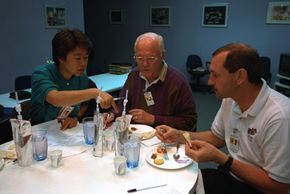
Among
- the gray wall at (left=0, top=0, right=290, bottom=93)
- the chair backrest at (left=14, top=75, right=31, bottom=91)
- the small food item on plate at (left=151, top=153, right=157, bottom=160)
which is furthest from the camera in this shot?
the gray wall at (left=0, top=0, right=290, bottom=93)

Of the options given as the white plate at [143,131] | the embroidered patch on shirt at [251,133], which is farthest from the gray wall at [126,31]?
the embroidered patch on shirt at [251,133]

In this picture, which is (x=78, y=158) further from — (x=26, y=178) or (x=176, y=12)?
(x=176, y=12)

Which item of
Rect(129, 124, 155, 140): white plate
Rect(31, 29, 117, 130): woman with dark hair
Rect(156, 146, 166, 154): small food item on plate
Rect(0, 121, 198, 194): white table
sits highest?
Rect(31, 29, 117, 130): woman with dark hair

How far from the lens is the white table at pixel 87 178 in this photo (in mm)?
1137

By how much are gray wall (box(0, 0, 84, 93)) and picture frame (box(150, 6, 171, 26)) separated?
10.0 ft

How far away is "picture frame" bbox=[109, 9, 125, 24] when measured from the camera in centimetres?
797

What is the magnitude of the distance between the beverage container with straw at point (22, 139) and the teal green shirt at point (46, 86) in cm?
42

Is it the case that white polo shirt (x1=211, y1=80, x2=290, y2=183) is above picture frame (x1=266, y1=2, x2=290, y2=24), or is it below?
below

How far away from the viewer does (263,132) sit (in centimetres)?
140

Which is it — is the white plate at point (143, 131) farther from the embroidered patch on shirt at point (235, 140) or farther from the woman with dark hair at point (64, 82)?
the embroidered patch on shirt at point (235, 140)

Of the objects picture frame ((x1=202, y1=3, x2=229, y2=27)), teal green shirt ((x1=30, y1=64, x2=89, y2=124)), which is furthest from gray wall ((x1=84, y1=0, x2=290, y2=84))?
teal green shirt ((x1=30, y1=64, x2=89, y2=124))

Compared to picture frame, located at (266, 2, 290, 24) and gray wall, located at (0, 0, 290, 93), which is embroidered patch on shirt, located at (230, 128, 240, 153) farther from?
picture frame, located at (266, 2, 290, 24)

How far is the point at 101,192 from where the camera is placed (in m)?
1.12

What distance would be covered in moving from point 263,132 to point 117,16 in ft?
24.0
